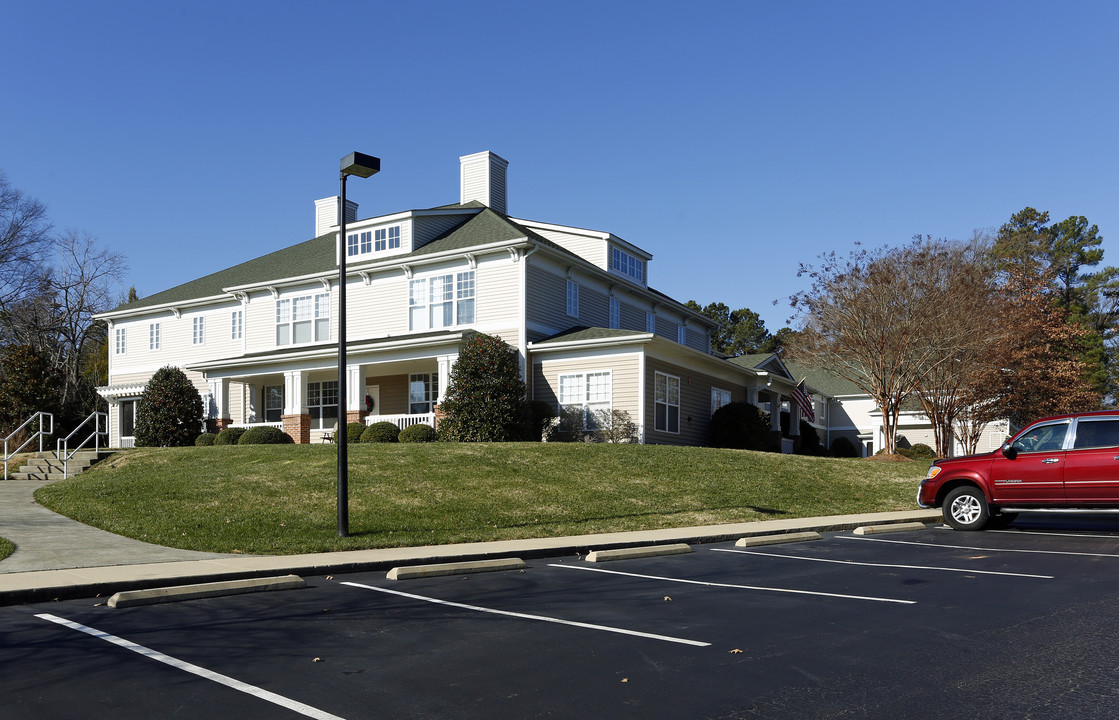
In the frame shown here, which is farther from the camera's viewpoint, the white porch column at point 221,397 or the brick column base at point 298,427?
the white porch column at point 221,397

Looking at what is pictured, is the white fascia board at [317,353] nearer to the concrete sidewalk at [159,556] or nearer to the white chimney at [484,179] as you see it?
the white chimney at [484,179]

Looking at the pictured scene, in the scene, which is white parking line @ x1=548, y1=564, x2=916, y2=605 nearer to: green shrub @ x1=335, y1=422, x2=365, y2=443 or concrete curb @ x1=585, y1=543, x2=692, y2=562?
concrete curb @ x1=585, y1=543, x2=692, y2=562

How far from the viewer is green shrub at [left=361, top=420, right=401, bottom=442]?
28281mm

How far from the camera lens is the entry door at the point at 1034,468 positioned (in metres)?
15.3

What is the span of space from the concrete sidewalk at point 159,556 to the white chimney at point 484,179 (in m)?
22.8

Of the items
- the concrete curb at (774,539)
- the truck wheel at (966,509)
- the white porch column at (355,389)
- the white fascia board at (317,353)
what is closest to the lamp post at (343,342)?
the concrete curb at (774,539)

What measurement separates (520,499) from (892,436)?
1765cm

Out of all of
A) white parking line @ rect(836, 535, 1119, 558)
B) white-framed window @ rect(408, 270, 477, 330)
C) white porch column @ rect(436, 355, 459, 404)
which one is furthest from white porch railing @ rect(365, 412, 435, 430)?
white parking line @ rect(836, 535, 1119, 558)

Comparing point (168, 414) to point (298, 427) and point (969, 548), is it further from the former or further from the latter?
point (969, 548)

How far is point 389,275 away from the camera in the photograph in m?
32.7

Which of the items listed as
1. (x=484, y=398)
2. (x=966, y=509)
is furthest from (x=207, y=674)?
(x=484, y=398)

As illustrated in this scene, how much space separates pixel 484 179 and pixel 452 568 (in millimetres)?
26794

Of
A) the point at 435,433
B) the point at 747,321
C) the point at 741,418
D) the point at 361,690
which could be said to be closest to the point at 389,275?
the point at 435,433

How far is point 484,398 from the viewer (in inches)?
1051
